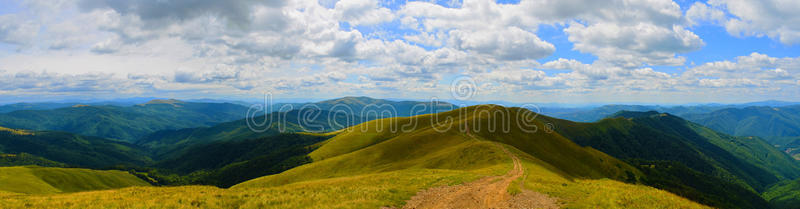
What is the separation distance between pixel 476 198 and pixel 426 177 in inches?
425

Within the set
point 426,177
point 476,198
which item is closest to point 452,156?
point 426,177

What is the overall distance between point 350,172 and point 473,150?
32258mm

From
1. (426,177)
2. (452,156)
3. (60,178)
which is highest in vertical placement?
(426,177)

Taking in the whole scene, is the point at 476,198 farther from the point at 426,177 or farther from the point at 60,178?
the point at 60,178

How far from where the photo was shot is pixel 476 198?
100 feet

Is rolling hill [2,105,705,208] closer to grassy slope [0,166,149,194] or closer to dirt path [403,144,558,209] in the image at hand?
dirt path [403,144,558,209]

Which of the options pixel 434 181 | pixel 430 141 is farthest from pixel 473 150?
pixel 434 181

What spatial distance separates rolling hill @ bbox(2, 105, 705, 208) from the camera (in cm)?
2484

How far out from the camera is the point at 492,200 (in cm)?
2961

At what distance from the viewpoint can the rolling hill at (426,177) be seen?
978 inches

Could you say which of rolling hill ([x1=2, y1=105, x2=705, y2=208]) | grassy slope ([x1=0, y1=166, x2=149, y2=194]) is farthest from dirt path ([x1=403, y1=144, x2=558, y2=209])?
grassy slope ([x1=0, y1=166, x2=149, y2=194])

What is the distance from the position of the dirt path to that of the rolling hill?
46 centimetres

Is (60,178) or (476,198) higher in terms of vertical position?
(476,198)

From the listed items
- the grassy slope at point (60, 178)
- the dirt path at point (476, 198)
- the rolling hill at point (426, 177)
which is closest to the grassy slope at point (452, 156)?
the rolling hill at point (426, 177)
